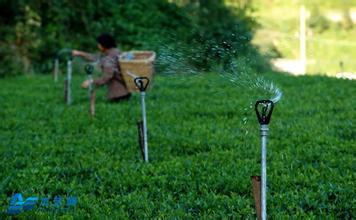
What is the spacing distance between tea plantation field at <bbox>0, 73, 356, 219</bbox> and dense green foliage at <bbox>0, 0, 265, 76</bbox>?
20.9ft

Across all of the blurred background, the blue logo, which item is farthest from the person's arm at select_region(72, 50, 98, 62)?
the blurred background

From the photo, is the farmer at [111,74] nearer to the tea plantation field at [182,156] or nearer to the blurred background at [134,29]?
the tea plantation field at [182,156]

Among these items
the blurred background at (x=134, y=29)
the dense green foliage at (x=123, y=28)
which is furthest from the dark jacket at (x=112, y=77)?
the dense green foliage at (x=123, y=28)

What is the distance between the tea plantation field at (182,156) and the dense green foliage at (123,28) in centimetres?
636

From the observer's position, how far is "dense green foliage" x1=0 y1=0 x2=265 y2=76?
1609 cm

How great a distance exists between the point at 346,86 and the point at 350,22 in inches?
839

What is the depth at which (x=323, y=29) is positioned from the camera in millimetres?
30281

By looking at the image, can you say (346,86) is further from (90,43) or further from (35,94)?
(90,43)

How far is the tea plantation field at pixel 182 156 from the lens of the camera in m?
4.60

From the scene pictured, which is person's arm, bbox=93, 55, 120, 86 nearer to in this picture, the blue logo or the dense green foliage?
the blue logo

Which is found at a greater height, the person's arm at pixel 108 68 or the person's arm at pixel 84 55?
the person's arm at pixel 84 55

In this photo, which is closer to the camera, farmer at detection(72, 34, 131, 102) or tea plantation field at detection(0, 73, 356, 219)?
tea plantation field at detection(0, 73, 356, 219)

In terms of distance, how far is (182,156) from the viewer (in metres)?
6.11

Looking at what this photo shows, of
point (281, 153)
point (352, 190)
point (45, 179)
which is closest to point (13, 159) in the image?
point (45, 179)
